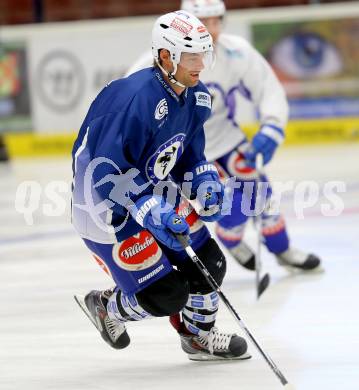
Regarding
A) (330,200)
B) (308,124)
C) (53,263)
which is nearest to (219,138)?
(53,263)

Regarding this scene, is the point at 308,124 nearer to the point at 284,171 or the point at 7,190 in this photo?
the point at 284,171

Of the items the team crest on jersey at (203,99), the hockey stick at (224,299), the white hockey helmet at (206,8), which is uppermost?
the team crest on jersey at (203,99)

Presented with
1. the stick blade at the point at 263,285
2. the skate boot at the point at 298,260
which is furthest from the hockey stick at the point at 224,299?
the skate boot at the point at 298,260

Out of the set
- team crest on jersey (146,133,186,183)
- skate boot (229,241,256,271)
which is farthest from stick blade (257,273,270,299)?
team crest on jersey (146,133,186,183)

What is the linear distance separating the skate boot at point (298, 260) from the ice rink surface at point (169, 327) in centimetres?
5

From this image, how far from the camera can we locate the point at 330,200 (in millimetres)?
7500

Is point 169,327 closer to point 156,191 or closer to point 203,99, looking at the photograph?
point 156,191

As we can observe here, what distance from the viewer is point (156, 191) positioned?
3.65 m

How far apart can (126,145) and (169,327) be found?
46.3 inches

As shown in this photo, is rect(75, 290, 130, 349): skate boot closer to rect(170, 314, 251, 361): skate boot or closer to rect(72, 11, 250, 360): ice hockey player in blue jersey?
rect(72, 11, 250, 360): ice hockey player in blue jersey

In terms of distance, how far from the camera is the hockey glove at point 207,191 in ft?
12.0

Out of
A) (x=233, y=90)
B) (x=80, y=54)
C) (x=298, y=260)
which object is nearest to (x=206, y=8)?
(x=233, y=90)

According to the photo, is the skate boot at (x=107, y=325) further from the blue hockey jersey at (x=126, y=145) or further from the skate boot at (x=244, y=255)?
the skate boot at (x=244, y=255)

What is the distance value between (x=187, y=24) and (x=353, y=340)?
1358mm
